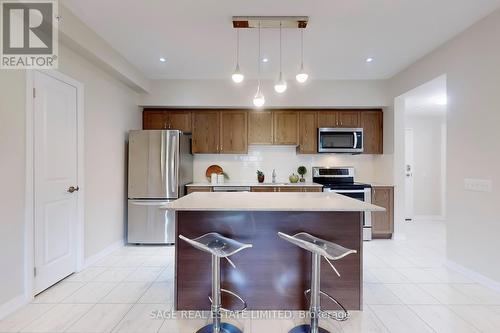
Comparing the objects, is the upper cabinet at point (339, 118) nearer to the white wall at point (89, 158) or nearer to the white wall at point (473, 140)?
the white wall at point (473, 140)

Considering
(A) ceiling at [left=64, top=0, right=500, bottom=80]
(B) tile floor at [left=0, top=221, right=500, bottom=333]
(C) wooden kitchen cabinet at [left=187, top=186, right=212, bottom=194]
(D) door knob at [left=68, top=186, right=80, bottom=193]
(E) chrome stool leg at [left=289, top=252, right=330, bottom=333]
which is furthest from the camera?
(C) wooden kitchen cabinet at [left=187, top=186, right=212, bottom=194]

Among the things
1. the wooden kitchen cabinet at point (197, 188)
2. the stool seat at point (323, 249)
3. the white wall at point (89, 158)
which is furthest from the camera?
the wooden kitchen cabinet at point (197, 188)

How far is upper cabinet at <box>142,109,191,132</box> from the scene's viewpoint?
4914 millimetres

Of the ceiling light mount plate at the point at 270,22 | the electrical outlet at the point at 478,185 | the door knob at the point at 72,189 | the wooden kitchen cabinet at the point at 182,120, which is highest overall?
the ceiling light mount plate at the point at 270,22

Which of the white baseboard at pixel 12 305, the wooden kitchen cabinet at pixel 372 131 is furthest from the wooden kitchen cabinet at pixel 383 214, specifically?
the white baseboard at pixel 12 305

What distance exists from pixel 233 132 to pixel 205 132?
0.50 meters

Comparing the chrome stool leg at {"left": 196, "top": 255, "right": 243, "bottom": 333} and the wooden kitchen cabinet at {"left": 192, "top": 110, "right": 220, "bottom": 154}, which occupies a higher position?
the wooden kitchen cabinet at {"left": 192, "top": 110, "right": 220, "bottom": 154}

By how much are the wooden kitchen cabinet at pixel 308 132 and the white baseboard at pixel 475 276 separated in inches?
98.1

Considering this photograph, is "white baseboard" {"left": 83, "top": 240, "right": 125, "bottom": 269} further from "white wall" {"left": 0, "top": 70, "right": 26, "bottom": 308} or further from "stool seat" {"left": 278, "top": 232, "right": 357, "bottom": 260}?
"stool seat" {"left": 278, "top": 232, "right": 357, "bottom": 260}

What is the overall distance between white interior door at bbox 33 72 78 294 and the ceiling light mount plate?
6.54 ft

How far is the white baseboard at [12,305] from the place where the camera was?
86.8 inches

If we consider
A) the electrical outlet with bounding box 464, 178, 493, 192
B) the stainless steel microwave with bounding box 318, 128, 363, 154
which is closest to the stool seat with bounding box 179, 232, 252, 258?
the electrical outlet with bounding box 464, 178, 493, 192

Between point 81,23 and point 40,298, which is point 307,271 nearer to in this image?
point 40,298

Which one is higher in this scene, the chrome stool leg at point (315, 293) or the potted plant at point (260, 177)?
the potted plant at point (260, 177)
